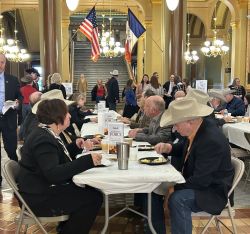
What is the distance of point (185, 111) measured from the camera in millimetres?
2682

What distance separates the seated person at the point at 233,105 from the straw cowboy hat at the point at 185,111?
446 cm

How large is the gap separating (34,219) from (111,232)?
1.18 m

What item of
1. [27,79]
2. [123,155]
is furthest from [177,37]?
[123,155]

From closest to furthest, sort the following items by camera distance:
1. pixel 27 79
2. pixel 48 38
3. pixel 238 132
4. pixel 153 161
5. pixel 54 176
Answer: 1. pixel 54 176
2. pixel 153 161
3. pixel 238 132
4. pixel 27 79
5. pixel 48 38

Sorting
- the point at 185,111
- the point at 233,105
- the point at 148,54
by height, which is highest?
the point at 148,54

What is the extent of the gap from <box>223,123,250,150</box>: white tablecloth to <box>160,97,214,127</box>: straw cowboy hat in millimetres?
2543

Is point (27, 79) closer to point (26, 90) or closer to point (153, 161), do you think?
point (26, 90)

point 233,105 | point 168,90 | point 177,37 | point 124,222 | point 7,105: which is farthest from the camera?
point 177,37

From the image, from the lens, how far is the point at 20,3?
17312 millimetres

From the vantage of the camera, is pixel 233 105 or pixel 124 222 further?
pixel 233 105

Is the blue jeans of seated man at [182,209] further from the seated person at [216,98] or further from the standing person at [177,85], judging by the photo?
the standing person at [177,85]

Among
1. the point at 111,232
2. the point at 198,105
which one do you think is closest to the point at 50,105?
the point at 198,105

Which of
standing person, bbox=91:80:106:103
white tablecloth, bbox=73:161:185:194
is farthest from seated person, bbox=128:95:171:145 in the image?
standing person, bbox=91:80:106:103

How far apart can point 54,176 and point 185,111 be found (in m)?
0.93
